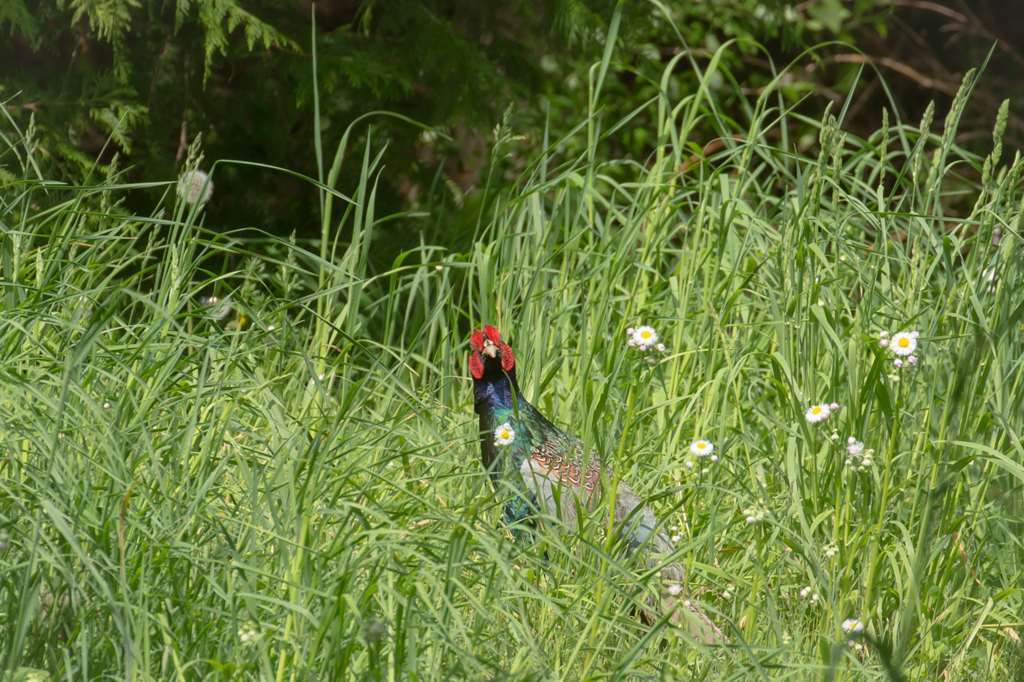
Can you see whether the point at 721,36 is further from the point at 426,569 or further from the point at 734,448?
the point at 426,569

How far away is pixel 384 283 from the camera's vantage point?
3.82m

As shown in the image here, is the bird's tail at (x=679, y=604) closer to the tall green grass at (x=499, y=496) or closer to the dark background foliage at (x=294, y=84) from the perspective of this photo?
the tall green grass at (x=499, y=496)

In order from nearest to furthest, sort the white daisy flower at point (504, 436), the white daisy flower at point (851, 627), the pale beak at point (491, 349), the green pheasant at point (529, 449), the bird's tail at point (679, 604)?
the bird's tail at point (679, 604) < the white daisy flower at point (851, 627) < the white daisy flower at point (504, 436) < the green pheasant at point (529, 449) < the pale beak at point (491, 349)

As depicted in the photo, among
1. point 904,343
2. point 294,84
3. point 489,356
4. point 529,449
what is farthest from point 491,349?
point 294,84

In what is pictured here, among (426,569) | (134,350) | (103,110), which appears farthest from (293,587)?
(103,110)

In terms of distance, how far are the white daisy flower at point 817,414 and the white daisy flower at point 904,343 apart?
0.59ft

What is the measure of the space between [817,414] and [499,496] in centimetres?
69

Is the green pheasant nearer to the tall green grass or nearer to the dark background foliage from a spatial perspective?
the tall green grass

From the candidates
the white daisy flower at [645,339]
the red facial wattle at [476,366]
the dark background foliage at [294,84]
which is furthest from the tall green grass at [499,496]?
the dark background foliage at [294,84]

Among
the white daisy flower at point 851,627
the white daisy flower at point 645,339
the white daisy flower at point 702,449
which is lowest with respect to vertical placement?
the white daisy flower at point 851,627

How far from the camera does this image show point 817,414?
1.83m

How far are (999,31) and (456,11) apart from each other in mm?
4296

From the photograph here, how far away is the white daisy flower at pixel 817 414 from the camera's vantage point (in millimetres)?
1819

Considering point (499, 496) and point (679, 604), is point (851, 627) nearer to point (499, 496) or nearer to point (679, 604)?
point (679, 604)
